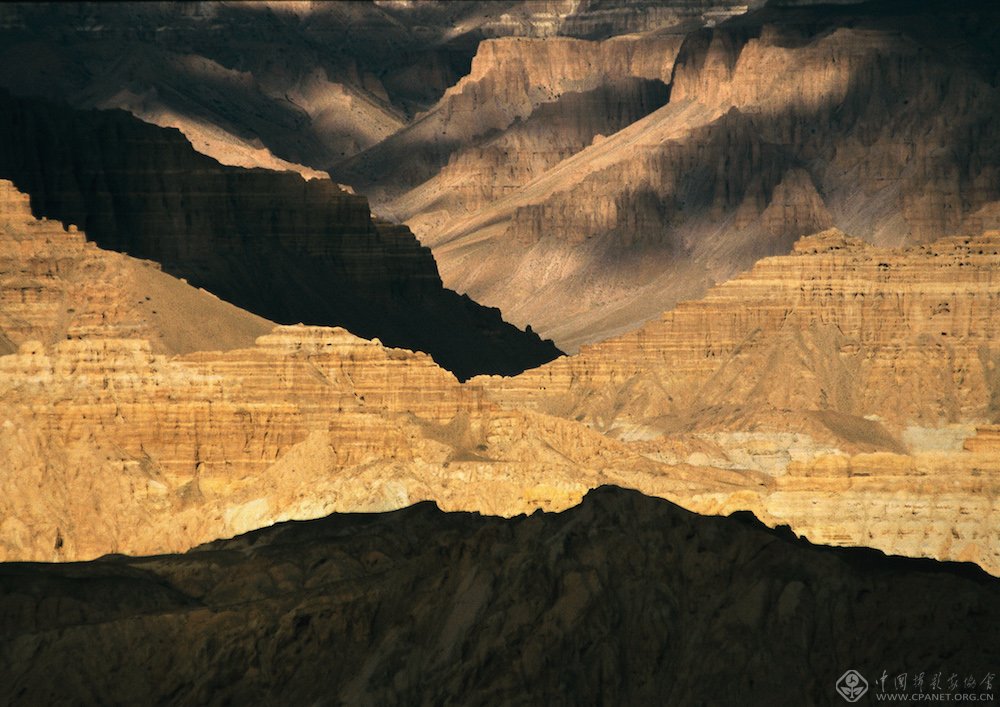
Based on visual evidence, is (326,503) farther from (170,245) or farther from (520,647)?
(170,245)

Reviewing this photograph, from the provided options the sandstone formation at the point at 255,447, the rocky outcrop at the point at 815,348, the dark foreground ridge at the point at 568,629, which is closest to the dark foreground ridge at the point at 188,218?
the rocky outcrop at the point at 815,348

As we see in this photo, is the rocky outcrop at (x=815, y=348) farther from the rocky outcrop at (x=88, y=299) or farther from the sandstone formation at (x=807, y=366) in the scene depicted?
the rocky outcrop at (x=88, y=299)

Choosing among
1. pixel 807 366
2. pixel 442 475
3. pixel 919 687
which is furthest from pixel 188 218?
pixel 919 687

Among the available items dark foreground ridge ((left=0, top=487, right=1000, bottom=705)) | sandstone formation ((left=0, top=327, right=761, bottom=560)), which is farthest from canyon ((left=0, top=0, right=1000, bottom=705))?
sandstone formation ((left=0, top=327, right=761, bottom=560))

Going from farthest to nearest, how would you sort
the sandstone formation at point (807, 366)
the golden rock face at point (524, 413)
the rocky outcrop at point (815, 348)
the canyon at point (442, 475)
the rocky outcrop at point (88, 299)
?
the rocky outcrop at point (815, 348) < the sandstone formation at point (807, 366) < the rocky outcrop at point (88, 299) < the golden rock face at point (524, 413) < the canyon at point (442, 475)

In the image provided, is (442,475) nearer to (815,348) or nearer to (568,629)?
(568,629)

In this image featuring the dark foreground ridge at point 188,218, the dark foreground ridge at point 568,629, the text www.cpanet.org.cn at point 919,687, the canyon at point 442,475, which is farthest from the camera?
the dark foreground ridge at point 188,218
